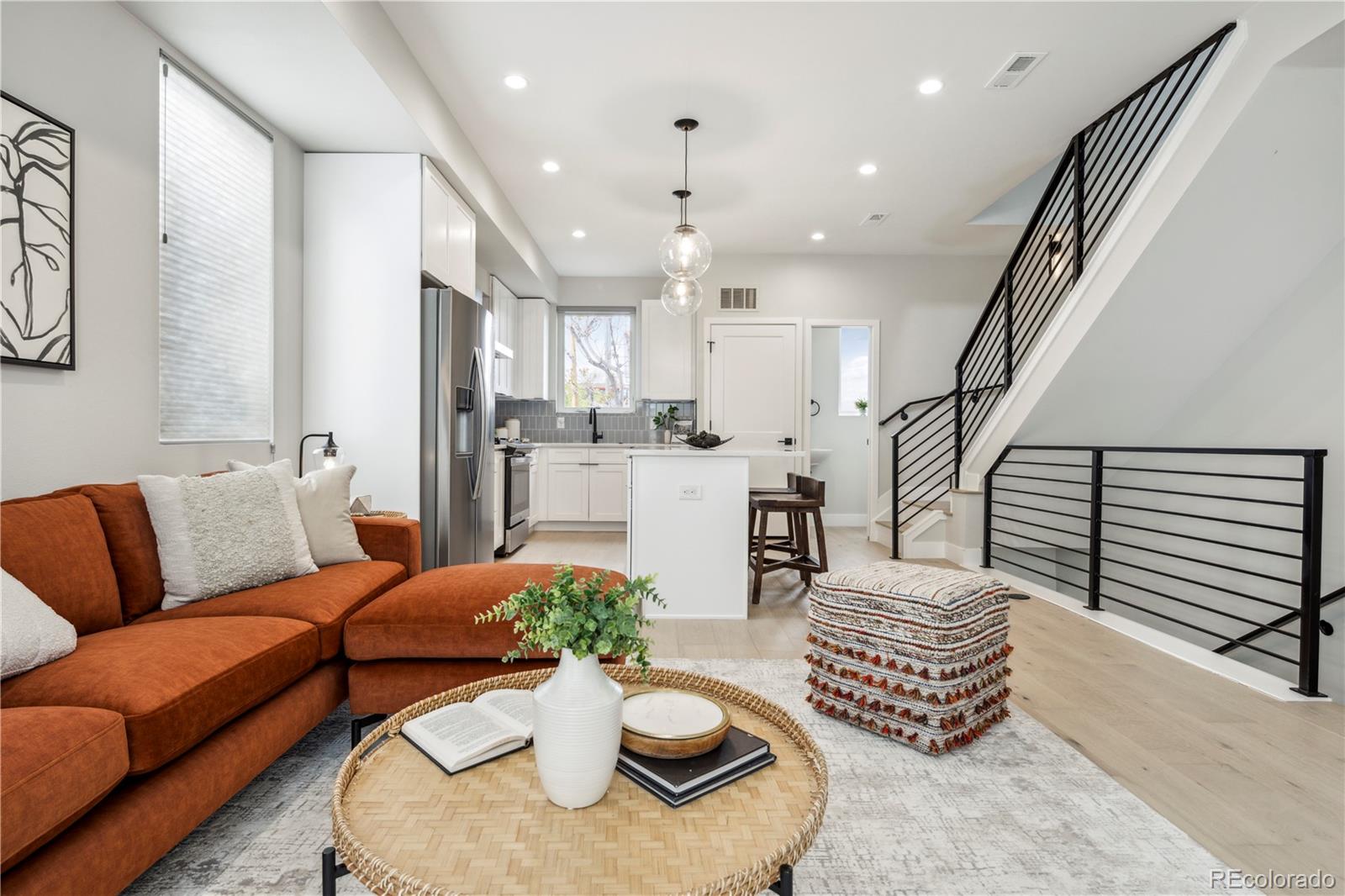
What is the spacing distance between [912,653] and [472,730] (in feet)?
4.57

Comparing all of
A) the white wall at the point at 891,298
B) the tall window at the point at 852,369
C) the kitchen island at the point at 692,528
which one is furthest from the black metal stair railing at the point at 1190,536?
the tall window at the point at 852,369

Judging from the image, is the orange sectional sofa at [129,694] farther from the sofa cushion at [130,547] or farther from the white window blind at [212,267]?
the white window blind at [212,267]

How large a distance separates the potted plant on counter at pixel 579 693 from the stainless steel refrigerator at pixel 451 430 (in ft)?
8.79

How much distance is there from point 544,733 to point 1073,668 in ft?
8.83

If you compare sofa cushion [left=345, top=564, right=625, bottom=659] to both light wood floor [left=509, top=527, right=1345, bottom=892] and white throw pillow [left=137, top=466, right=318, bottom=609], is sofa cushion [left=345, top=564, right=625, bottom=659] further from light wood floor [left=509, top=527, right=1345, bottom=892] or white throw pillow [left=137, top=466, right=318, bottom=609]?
light wood floor [left=509, top=527, right=1345, bottom=892]

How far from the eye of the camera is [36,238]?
1947 millimetres

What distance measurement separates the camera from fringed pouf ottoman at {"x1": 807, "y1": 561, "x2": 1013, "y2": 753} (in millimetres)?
1998

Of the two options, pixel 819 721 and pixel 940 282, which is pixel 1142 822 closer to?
pixel 819 721

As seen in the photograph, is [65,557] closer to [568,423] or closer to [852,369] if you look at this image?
[568,423]

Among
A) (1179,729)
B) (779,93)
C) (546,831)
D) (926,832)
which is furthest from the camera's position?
(779,93)

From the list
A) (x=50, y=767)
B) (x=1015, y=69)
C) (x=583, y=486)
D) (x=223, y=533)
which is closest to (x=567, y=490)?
(x=583, y=486)

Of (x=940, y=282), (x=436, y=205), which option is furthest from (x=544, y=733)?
(x=940, y=282)

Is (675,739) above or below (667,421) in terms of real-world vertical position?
below

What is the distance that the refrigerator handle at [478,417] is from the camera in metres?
3.93
